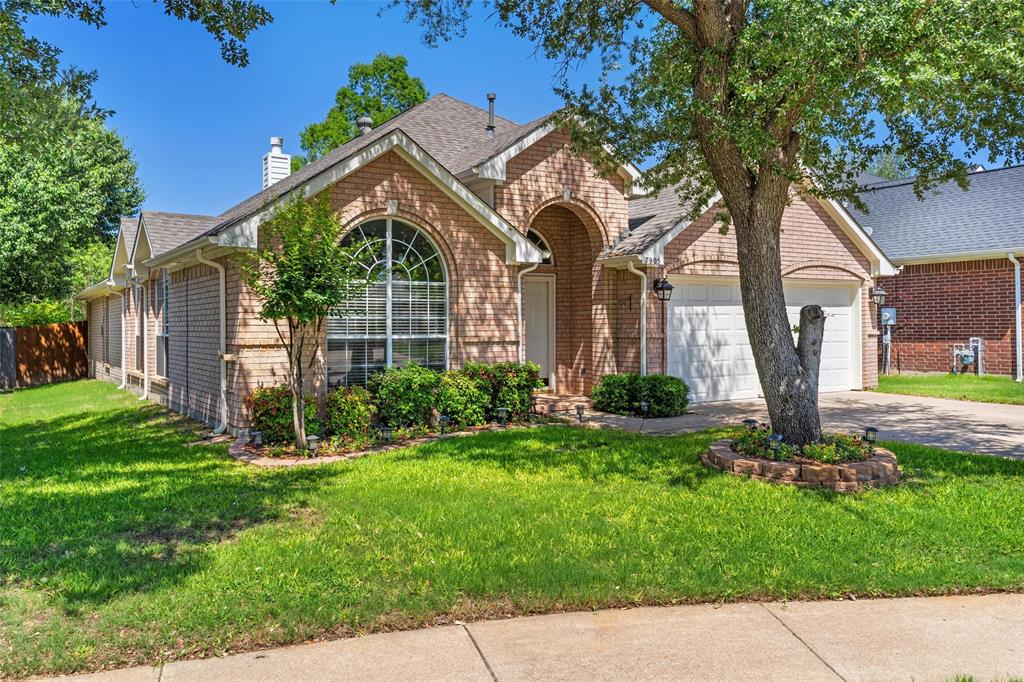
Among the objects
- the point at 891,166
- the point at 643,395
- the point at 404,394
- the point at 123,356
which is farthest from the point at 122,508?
the point at 891,166

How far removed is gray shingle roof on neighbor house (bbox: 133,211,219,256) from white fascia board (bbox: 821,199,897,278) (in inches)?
539

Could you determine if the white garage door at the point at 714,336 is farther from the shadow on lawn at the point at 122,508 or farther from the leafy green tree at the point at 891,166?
the shadow on lawn at the point at 122,508

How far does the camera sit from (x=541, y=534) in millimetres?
5664

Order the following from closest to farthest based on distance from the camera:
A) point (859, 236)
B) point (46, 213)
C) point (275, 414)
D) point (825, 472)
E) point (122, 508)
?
point (122, 508) < point (825, 472) < point (275, 414) < point (859, 236) < point (46, 213)

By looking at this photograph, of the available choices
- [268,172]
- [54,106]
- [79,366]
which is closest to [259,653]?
[54,106]

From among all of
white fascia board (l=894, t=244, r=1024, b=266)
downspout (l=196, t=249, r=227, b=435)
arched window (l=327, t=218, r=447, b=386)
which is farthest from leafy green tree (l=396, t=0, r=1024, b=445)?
white fascia board (l=894, t=244, r=1024, b=266)

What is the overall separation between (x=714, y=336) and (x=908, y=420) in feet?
13.1

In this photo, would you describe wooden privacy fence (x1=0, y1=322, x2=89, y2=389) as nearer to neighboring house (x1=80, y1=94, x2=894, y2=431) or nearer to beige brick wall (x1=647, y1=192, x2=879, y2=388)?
neighboring house (x1=80, y1=94, x2=894, y2=431)

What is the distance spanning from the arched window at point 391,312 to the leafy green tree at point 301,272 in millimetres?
1256

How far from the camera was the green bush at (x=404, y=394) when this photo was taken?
10.5m

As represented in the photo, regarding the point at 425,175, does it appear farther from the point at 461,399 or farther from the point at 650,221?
the point at 650,221

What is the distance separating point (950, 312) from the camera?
1883 cm

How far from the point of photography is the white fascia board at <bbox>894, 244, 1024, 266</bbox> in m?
17.2

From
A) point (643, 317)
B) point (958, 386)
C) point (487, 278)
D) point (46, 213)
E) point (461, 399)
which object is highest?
point (46, 213)
